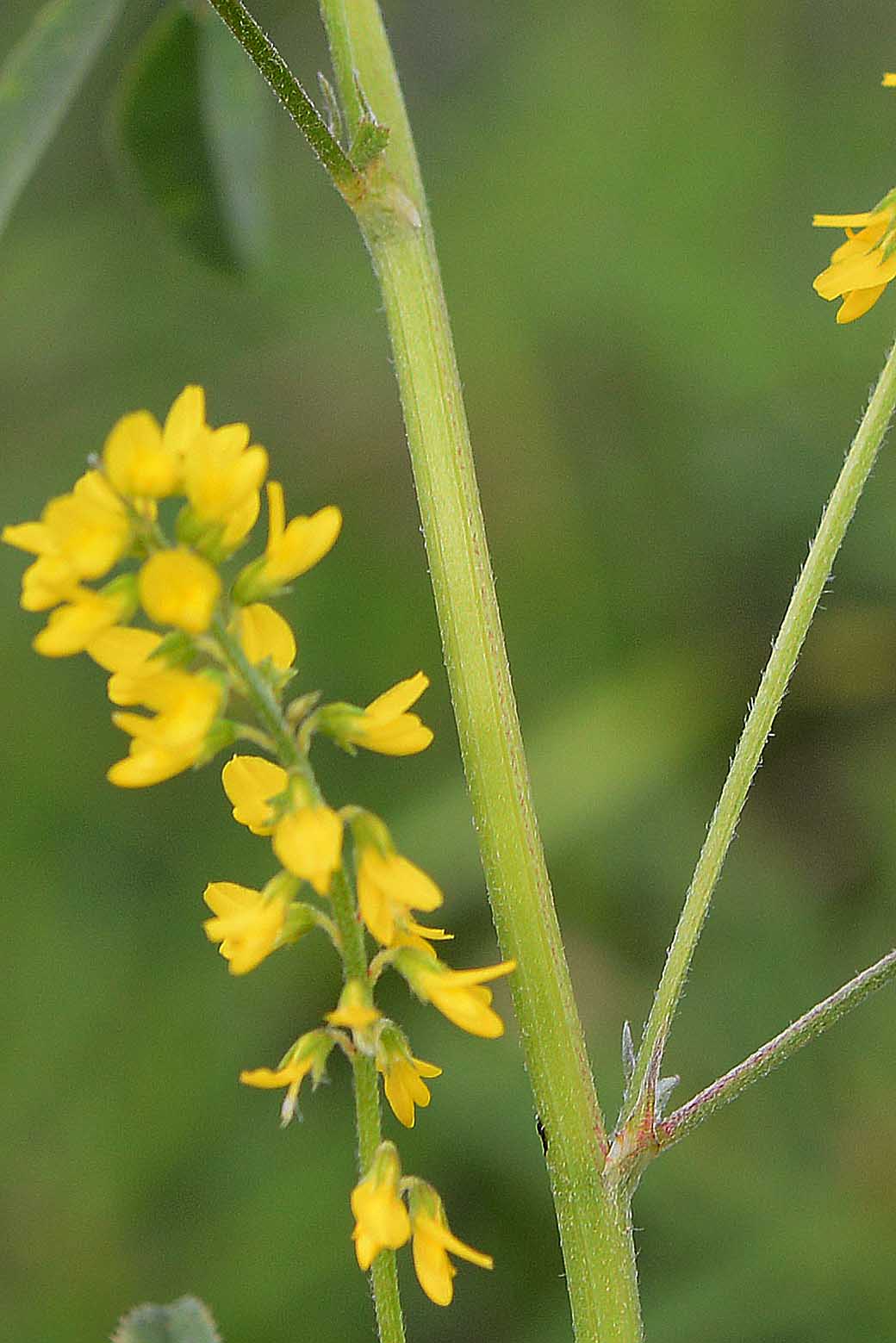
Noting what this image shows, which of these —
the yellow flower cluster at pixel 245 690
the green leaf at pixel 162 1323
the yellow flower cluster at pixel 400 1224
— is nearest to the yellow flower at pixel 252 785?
the yellow flower cluster at pixel 245 690

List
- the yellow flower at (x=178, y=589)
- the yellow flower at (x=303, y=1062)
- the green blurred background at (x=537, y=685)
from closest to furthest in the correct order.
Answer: the yellow flower at (x=178, y=589)
the yellow flower at (x=303, y=1062)
the green blurred background at (x=537, y=685)

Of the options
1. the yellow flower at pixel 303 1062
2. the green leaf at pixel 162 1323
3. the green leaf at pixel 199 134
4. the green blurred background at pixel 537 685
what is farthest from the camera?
the green blurred background at pixel 537 685

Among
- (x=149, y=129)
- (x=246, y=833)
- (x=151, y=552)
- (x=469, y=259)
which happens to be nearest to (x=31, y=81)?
(x=149, y=129)

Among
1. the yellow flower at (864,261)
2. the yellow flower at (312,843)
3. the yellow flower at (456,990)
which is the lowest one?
the yellow flower at (456,990)

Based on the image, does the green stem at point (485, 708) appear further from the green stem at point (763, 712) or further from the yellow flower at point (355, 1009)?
the yellow flower at point (355, 1009)

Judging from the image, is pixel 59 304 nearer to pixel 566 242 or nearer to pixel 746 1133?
pixel 566 242

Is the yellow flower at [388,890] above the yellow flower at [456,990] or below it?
above

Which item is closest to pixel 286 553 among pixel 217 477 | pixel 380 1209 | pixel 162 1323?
pixel 217 477
